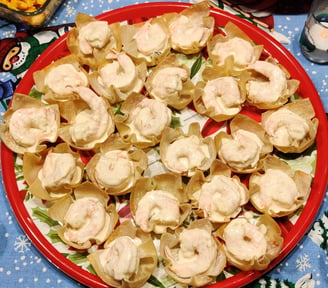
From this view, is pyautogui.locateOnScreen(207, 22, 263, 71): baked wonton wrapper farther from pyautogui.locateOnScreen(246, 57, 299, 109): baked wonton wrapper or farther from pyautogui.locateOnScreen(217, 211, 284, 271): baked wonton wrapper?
pyautogui.locateOnScreen(217, 211, 284, 271): baked wonton wrapper

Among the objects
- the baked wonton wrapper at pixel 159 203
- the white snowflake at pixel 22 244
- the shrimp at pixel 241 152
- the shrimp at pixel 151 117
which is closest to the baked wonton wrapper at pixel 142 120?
the shrimp at pixel 151 117

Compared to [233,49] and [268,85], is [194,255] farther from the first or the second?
[233,49]

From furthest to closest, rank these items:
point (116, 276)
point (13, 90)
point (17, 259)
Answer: point (13, 90)
point (17, 259)
point (116, 276)

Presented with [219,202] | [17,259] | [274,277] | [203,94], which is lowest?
[274,277]

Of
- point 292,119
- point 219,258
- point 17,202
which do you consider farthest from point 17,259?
point 292,119

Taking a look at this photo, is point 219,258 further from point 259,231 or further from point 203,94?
point 203,94

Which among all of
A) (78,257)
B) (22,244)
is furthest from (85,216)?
(22,244)

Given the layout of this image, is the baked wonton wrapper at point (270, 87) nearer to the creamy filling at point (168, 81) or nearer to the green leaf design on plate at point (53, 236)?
the creamy filling at point (168, 81)

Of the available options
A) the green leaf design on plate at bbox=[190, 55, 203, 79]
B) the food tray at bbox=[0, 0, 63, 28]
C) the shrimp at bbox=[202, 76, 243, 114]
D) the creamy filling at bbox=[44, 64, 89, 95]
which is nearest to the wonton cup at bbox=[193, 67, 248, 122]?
the shrimp at bbox=[202, 76, 243, 114]
